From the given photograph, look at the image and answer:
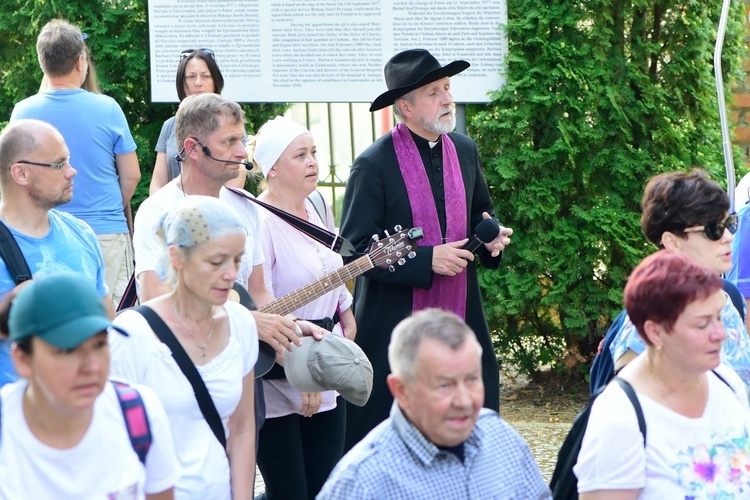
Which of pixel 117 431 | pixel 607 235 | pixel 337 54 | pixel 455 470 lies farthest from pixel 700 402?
pixel 337 54

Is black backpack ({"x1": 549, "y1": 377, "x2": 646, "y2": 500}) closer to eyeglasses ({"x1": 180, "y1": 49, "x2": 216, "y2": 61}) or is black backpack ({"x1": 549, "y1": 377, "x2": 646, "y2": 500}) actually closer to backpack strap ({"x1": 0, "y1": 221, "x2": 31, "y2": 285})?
backpack strap ({"x1": 0, "y1": 221, "x2": 31, "y2": 285})

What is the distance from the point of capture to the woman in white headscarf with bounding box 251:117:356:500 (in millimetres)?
4402

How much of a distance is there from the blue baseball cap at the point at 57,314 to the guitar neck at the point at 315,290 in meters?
1.84

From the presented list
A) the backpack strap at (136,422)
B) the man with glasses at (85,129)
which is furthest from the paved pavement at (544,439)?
the backpack strap at (136,422)

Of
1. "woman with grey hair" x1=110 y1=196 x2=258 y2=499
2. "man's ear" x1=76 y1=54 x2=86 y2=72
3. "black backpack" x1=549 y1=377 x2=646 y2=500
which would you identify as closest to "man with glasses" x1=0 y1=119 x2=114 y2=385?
"woman with grey hair" x1=110 y1=196 x2=258 y2=499

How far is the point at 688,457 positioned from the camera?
2.95 m

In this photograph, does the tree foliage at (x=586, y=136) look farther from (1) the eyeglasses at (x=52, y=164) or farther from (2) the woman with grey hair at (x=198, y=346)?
(2) the woman with grey hair at (x=198, y=346)

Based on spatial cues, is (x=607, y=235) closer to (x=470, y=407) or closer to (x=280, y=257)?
(x=280, y=257)

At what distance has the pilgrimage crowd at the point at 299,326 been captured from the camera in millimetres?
2613

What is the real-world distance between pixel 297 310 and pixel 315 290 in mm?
131

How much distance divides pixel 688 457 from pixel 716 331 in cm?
35

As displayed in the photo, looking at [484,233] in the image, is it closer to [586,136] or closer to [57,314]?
[586,136]

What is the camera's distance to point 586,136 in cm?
676

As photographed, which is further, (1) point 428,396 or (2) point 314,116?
(2) point 314,116
